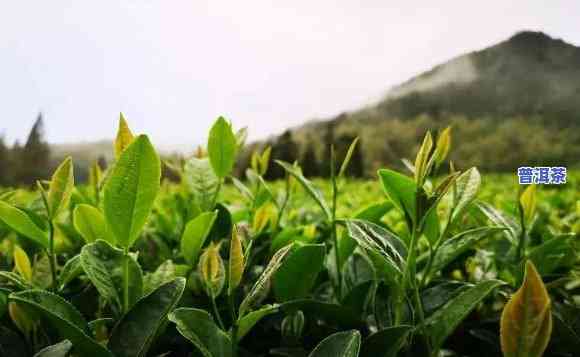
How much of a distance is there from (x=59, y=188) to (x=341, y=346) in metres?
0.47

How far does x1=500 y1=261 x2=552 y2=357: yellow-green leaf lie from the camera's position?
48 centimetres

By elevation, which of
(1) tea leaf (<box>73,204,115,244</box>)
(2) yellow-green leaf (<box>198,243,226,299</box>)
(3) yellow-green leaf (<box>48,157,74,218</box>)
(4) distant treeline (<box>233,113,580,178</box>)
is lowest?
(4) distant treeline (<box>233,113,580,178</box>)

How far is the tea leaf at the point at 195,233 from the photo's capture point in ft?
2.81

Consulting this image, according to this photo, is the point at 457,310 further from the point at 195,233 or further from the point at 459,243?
the point at 195,233

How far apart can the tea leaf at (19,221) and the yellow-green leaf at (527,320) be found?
2.33 ft

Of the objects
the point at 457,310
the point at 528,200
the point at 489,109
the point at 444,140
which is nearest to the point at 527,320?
the point at 457,310

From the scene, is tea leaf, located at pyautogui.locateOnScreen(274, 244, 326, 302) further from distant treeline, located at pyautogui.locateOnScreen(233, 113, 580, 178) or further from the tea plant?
distant treeline, located at pyautogui.locateOnScreen(233, 113, 580, 178)

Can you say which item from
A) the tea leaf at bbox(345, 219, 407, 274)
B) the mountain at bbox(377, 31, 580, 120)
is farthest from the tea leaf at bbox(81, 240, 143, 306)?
the mountain at bbox(377, 31, 580, 120)

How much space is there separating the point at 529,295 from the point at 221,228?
0.73 m

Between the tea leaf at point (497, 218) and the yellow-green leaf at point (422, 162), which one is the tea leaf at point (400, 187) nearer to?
the yellow-green leaf at point (422, 162)

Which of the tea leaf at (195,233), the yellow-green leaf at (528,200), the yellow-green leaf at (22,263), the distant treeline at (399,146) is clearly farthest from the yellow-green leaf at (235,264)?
the distant treeline at (399,146)

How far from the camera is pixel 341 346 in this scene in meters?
0.61

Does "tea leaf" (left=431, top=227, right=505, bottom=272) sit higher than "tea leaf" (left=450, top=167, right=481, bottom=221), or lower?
lower

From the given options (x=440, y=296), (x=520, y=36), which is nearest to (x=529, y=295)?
(x=440, y=296)
